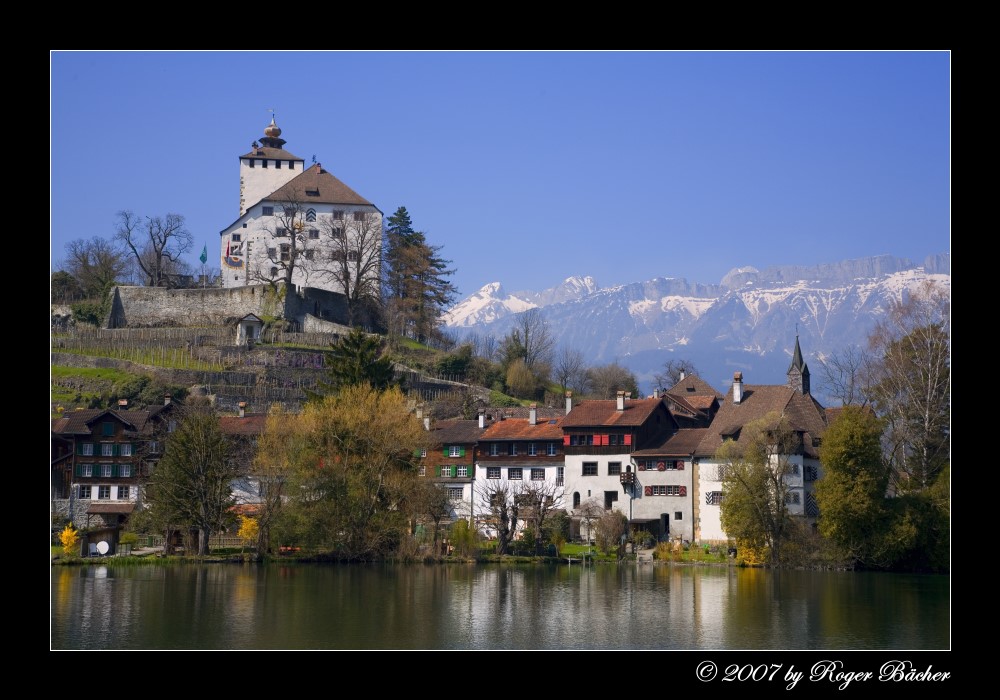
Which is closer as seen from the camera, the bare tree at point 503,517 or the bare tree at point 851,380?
the bare tree at point 503,517

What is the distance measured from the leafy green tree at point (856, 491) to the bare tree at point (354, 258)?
41.8 meters

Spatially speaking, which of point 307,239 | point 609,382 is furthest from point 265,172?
point 609,382

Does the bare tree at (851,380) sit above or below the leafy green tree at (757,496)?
above


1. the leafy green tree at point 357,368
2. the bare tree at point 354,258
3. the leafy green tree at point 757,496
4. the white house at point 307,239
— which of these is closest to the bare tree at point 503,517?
the leafy green tree at point 357,368

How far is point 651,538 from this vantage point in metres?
51.9

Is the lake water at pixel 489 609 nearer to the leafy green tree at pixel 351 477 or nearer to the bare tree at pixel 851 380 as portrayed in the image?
the leafy green tree at pixel 351 477

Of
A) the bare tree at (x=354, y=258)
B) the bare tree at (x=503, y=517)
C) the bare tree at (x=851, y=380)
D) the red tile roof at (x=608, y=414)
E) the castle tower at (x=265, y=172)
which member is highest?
the castle tower at (x=265, y=172)

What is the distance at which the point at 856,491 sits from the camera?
44.3 meters

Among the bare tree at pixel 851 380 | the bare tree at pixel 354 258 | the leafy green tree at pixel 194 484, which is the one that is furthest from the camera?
the bare tree at pixel 354 258

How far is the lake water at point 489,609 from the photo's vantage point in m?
27.7

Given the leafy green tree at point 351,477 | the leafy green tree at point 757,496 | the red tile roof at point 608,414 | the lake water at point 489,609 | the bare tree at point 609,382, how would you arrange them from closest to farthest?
the lake water at point 489,609 < the leafy green tree at point 757,496 < the leafy green tree at point 351,477 < the red tile roof at point 608,414 < the bare tree at point 609,382

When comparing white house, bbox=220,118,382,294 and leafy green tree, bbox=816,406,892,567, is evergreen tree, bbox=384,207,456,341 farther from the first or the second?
leafy green tree, bbox=816,406,892,567

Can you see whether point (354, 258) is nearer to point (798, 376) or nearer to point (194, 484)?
point (798, 376)
